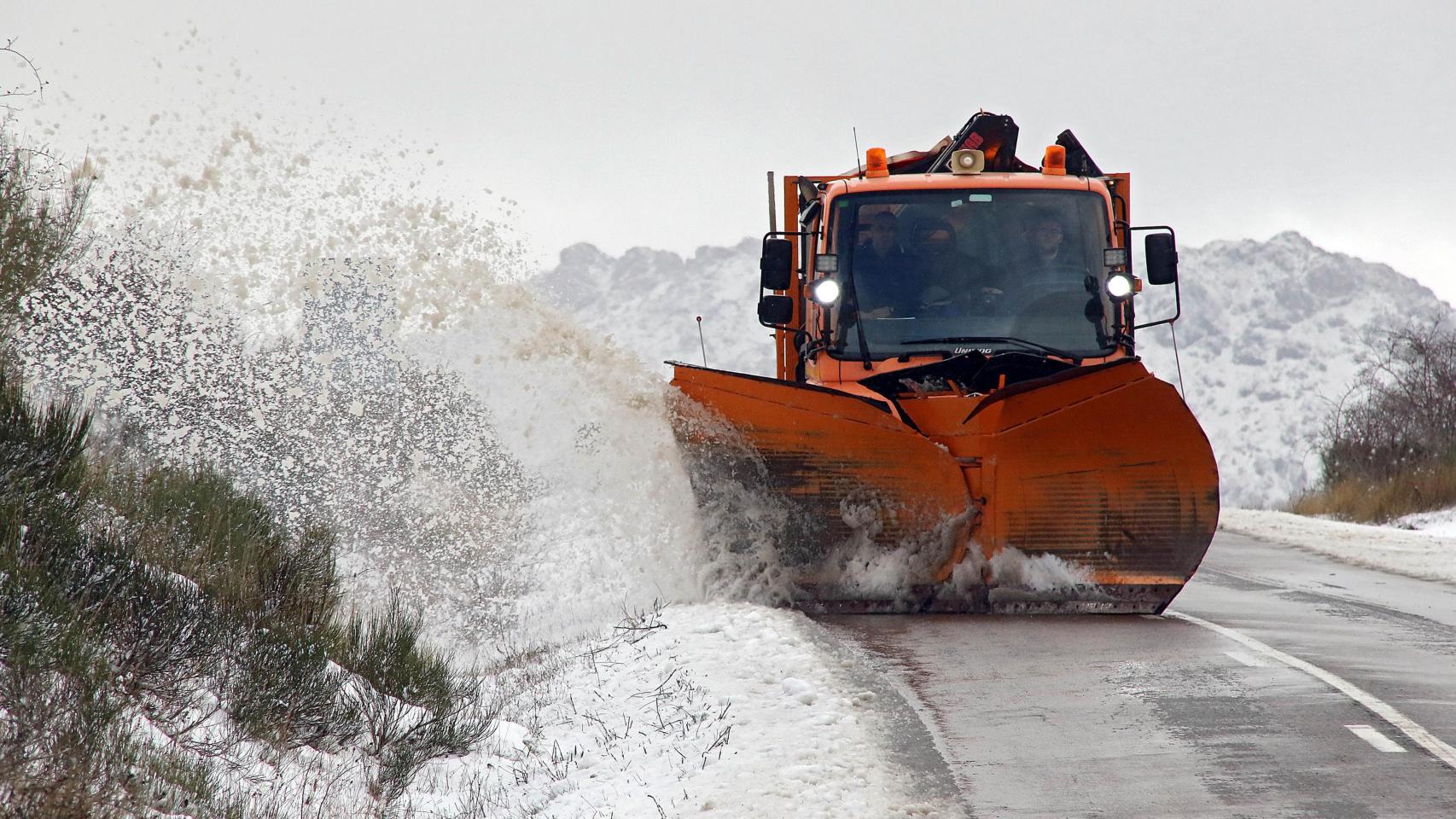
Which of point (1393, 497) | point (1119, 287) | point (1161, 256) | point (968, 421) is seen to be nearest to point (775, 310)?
point (968, 421)

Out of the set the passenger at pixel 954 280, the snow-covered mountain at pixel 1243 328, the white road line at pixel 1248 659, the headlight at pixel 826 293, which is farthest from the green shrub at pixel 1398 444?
the snow-covered mountain at pixel 1243 328

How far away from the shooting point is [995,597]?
31.4ft

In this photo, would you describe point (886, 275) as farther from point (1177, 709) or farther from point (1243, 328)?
point (1243, 328)

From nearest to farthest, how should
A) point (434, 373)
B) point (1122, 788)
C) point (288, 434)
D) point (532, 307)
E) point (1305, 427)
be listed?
point (1122, 788) → point (532, 307) → point (288, 434) → point (434, 373) → point (1305, 427)

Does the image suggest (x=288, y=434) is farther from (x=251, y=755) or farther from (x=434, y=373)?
(x=251, y=755)

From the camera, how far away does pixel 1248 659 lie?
820 centimetres

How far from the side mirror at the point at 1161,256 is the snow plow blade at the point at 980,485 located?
1562 millimetres

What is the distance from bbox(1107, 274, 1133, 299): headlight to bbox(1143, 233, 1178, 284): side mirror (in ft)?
0.52

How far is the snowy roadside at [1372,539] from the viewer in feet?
51.5

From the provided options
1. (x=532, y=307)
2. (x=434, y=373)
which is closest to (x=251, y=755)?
(x=532, y=307)

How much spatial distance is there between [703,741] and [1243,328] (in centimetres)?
15374

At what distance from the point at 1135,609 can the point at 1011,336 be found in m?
2.04

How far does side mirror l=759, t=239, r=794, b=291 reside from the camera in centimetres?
1057

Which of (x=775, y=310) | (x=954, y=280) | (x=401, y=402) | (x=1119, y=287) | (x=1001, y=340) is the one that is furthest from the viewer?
(x=401, y=402)
